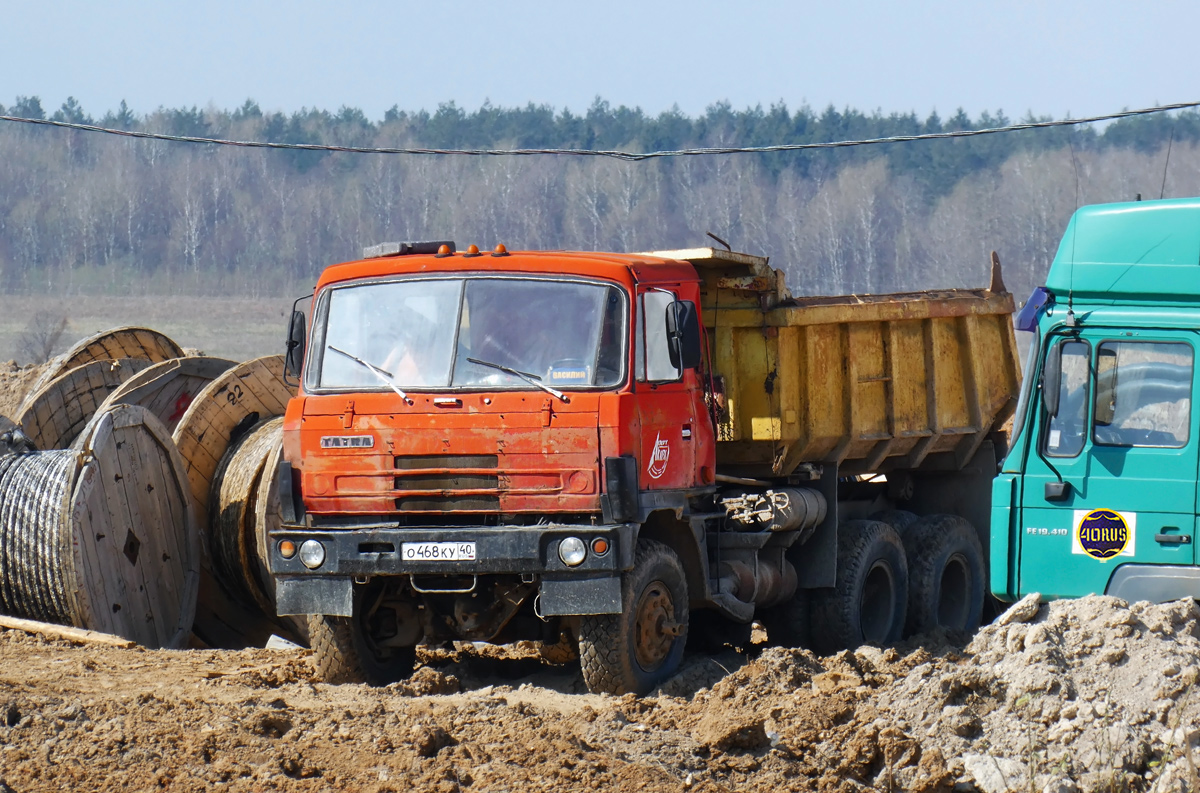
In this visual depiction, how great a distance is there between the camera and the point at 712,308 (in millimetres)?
10234

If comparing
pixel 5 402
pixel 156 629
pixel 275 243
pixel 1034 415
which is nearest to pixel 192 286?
pixel 275 243

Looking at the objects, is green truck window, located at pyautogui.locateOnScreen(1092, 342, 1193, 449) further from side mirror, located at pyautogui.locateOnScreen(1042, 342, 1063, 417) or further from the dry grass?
the dry grass

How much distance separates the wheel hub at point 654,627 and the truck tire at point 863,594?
220cm

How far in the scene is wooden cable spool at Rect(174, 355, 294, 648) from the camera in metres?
12.1

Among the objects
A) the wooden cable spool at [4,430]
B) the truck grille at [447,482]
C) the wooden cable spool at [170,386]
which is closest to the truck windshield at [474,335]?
the truck grille at [447,482]

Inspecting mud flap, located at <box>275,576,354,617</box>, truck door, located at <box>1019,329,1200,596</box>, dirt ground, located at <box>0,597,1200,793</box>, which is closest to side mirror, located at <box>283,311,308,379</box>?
mud flap, located at <box>275,576,354,617</box>

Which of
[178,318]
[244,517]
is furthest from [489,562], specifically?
[178,318]

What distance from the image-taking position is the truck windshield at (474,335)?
8.34 meters

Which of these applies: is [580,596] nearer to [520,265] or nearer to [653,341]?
[653,341]

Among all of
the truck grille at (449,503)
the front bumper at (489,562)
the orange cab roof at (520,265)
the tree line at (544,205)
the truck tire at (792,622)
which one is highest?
the tree line at (544,205)

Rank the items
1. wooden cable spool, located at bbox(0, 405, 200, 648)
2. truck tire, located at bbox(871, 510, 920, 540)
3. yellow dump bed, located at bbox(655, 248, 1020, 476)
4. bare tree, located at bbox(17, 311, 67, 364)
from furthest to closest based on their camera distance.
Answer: bare tree, located at bbox(17, 311, 67, 364) → truck tire, located at bbox(871, 510, 920, 540) → wooden cable spool, located at bbox(0, 405, 200, 648) → yellow dump bed, located at bbox(655, 248, 1020, 476)

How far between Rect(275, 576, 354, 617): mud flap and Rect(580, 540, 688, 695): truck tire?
4.47 feet

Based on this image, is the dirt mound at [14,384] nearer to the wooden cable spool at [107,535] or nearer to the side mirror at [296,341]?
the wooden cable spool at [107,535]

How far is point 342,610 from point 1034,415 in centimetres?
405
